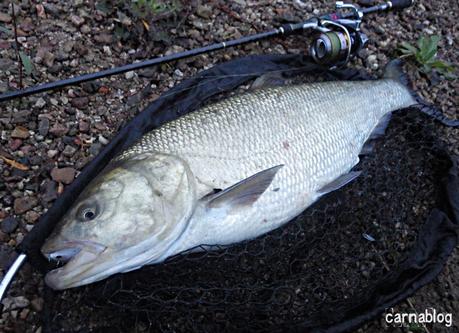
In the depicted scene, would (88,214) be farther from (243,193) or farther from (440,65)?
(440,65)

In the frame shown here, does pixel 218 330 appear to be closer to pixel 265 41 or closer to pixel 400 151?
pixel 400 151

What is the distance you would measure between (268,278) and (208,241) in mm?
562

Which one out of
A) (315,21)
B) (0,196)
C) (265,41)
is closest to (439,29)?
(315,21)

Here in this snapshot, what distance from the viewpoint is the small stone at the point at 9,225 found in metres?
2.47

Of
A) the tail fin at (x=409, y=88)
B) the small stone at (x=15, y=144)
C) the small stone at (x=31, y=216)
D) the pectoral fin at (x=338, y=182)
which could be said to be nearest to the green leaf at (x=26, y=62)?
the small stone at (x=15, y=144)

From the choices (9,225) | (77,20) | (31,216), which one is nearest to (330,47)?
(77,20)

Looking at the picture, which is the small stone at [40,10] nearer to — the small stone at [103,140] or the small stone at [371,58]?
the small stone at [103,140]

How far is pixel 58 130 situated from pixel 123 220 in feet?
3.57

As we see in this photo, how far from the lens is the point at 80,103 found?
2971 mm

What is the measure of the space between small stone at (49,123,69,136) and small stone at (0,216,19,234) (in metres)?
0.58

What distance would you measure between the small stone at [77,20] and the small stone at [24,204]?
1.33 meters

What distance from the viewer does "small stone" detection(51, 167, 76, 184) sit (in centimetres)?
268

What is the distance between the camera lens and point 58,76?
120 inches

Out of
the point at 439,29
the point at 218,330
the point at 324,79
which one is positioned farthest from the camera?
the point at 439,29
